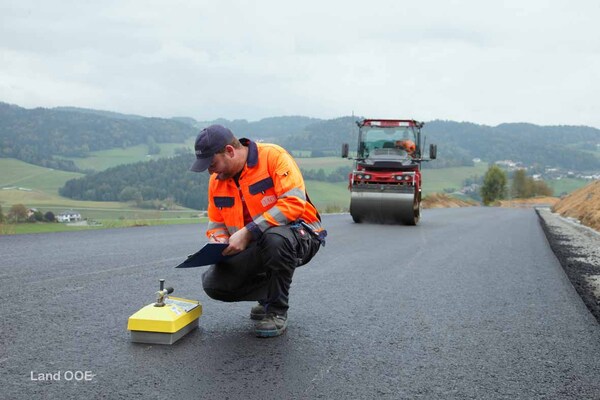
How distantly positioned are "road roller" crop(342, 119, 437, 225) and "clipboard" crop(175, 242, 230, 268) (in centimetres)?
1166

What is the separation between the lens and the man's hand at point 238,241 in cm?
375

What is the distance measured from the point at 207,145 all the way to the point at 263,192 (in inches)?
19.5

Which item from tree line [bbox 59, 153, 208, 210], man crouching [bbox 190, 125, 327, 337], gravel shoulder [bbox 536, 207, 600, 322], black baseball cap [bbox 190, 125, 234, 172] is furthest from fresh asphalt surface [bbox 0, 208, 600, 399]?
tree line [bbox 59, 153, 208, 210]

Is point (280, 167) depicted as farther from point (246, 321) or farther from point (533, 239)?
point (533, 239)

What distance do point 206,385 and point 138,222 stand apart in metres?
12.7

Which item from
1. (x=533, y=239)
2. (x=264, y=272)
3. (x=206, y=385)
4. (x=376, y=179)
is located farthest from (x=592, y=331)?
(x=376, y=179)

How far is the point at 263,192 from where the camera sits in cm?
392

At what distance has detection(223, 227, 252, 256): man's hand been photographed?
3.75 m

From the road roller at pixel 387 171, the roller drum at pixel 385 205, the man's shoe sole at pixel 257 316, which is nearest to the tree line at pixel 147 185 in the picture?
the road roller at pixel 387 171

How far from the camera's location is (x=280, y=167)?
3.90 m

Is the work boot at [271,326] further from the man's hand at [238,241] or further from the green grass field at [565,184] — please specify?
the green grass field at [565,184]

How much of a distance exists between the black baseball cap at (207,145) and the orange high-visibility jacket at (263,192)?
228 millimetres

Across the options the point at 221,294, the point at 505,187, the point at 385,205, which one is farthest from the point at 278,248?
the point at 505,187

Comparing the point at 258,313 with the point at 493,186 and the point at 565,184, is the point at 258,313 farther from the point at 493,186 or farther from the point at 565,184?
the point at 565,184
